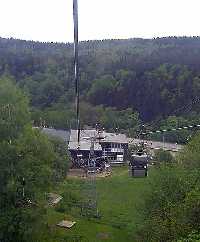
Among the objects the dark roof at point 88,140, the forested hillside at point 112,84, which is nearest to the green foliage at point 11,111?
the dark roof at point 88,140

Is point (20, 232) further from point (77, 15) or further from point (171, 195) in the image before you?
point (77, 15)

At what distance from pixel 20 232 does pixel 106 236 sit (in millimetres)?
3526

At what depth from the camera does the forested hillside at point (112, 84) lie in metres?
37.7

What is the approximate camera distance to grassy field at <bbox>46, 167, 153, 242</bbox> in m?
15.3

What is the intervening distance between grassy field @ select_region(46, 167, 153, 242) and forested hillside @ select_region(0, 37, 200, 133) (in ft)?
35.3

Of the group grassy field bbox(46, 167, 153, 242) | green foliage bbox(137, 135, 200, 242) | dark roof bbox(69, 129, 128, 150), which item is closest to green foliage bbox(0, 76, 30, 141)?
grassy field bbox(46, 167, 153, 242)

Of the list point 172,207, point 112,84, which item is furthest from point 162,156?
point 112,84

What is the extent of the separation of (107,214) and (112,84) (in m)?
27.5

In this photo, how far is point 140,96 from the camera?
42.1 meters

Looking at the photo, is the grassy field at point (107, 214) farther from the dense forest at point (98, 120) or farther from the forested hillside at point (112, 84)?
the forested hillside at point (112, 84)

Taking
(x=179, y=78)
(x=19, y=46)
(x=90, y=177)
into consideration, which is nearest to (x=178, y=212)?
(x=90, y=177)

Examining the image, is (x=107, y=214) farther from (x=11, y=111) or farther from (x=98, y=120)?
(x=98, y=120)

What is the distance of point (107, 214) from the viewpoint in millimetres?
17672

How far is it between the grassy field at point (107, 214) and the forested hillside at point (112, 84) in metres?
10.8
